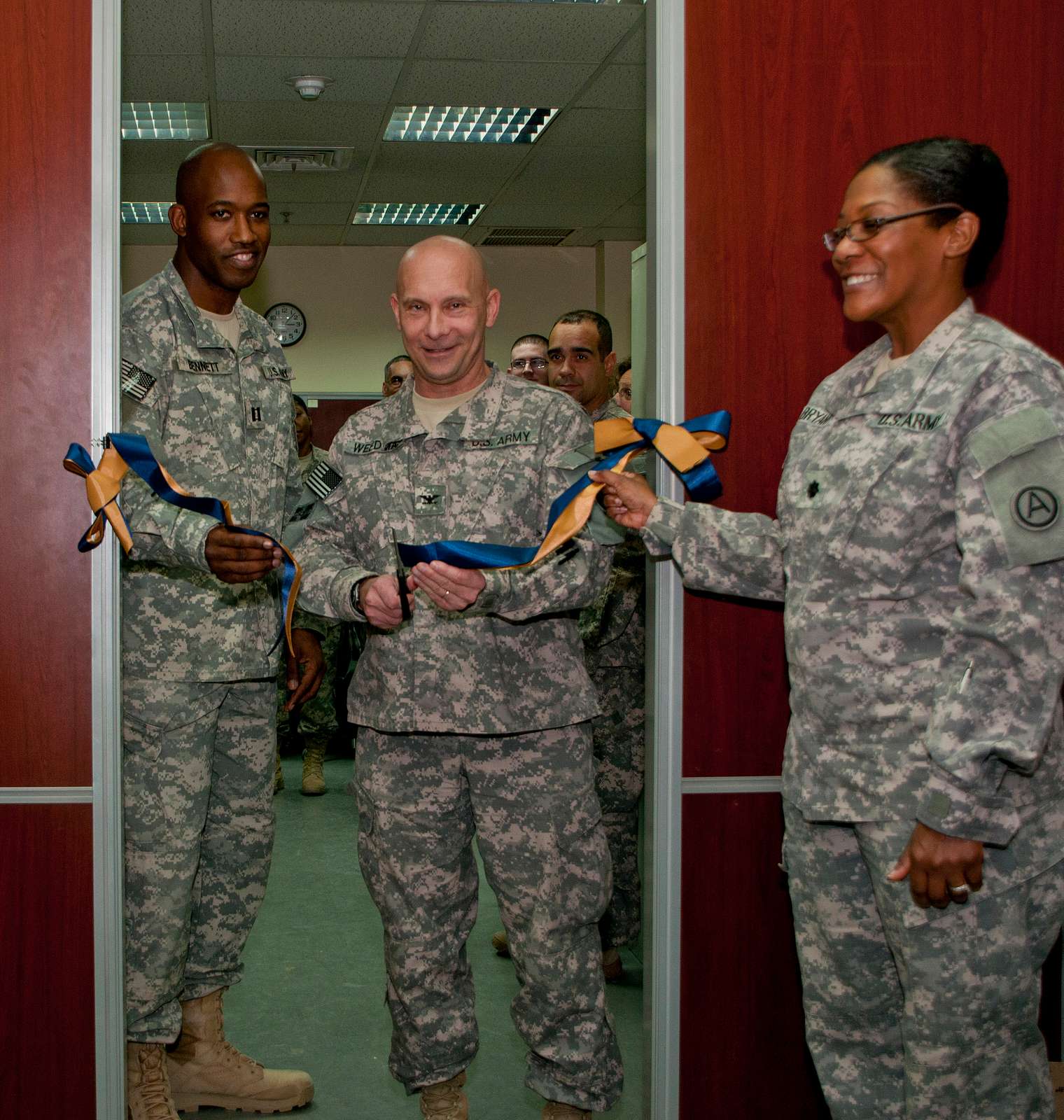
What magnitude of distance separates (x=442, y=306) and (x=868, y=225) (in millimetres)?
833

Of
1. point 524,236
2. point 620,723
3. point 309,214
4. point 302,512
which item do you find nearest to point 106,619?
point 302,512

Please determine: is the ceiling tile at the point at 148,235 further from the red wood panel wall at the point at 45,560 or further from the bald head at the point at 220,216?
the red wood panel wall at the point at 45,560

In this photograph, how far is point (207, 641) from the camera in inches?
96.7

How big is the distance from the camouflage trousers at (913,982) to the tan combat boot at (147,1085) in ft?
4.53

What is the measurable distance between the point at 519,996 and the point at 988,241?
1591mm

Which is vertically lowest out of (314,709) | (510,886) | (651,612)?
(314,709)

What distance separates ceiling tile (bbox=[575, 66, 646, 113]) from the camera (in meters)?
5.91

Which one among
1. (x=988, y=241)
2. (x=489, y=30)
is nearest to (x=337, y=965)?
(x=988, y=241)

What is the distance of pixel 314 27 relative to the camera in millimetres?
5285

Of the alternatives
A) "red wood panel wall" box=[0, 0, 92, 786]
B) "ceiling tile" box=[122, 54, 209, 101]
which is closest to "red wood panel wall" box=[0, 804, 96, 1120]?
"red wood panel wall" box=[0, 0, 92, 786]

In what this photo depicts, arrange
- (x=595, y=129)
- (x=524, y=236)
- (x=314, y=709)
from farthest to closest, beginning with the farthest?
(x=524, y=236) → (x=595, y=129) → (x=314, y=709)

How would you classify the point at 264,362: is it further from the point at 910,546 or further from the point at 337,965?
the point at 337,965

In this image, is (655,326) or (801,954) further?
(655,326)

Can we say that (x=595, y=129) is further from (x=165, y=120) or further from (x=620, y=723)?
(x=620, y=723)
